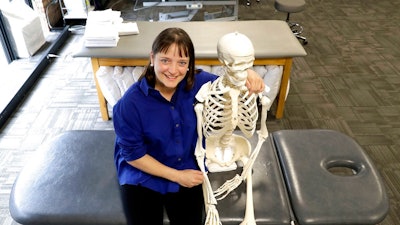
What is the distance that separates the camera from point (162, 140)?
51.7 inches

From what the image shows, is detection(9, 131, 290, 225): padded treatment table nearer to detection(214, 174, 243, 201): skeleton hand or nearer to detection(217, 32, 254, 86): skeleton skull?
detection(214, 174, 243, 201): skeleton hand

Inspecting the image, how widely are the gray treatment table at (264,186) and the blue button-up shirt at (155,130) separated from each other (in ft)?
0.53

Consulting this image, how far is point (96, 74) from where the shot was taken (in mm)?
2363

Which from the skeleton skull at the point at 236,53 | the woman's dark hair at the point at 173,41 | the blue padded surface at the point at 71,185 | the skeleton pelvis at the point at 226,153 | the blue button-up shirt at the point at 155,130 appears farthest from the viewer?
the skeleton pelvis at the point at 226,153

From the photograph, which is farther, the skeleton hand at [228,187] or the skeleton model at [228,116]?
the skeleton hand at [228,187]

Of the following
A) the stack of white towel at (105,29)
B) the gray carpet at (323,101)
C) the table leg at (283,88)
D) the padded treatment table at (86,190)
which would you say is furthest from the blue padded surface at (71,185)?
the table leg at (283,88)

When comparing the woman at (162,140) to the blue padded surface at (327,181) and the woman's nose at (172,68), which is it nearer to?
the woman's nose at (172,68)

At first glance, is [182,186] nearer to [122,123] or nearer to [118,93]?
[122,123]

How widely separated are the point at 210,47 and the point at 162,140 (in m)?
1.17

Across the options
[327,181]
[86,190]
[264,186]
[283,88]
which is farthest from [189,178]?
[283,88]

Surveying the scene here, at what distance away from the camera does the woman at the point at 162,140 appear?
123cm

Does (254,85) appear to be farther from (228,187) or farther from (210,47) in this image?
(210,47)

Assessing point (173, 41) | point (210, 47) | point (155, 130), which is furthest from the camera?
point (210, 47)

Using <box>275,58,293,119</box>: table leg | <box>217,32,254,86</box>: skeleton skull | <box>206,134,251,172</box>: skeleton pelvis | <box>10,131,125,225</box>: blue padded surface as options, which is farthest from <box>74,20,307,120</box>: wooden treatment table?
<box>217,32,254,86</box>: skeleton skull
